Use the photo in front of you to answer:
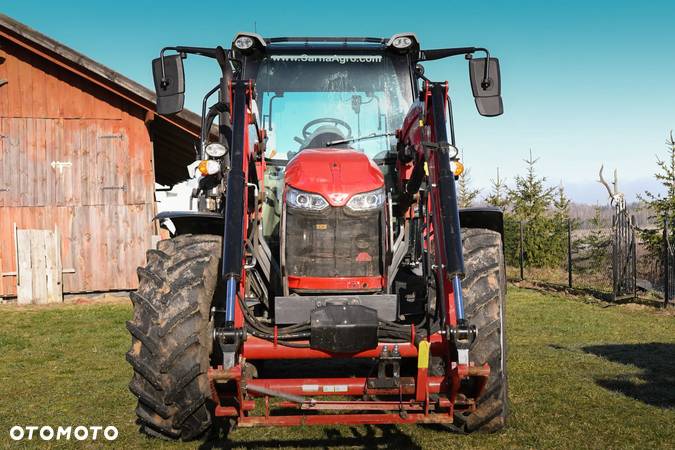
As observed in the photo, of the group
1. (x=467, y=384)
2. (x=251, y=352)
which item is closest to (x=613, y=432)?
(x=467, y=384)

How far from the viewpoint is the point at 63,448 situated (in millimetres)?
4895

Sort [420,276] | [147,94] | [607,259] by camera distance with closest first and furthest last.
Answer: [420,276] < [147,94] < [607,259]

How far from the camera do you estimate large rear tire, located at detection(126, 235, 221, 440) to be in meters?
4.27

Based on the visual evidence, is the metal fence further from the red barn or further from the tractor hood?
the tractor hood

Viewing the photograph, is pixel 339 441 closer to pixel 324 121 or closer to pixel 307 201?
pixel 307 201

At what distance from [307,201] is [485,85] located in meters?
1.62

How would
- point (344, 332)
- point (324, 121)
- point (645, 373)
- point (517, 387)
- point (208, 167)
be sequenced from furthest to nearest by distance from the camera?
point (645, 373) → point (517, 387) → point (324, 121) → point (208, 167) → point (344, 332)

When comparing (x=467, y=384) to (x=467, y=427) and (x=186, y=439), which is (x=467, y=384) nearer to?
(x=467, y=427)

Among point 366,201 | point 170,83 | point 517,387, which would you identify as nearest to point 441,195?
point 366,201

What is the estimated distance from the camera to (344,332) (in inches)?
163

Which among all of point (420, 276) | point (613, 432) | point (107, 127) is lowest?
point (613, 432)

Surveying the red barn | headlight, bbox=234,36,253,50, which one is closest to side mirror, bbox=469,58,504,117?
headlight, bbox=234,36,253,50

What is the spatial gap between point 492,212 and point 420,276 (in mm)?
685

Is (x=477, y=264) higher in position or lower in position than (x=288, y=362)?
higher
